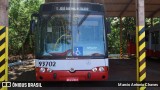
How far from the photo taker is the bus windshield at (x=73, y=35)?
34.9ft

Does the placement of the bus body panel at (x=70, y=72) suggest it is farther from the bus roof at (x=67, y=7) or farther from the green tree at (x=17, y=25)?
the green tree at (x=17, y=25)

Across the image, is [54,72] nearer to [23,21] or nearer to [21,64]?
[21,64]

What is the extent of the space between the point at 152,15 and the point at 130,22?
13.1 m

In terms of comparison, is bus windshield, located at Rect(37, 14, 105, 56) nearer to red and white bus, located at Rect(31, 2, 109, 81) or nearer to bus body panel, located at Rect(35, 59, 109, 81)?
red and white bus, located at Rect(31, 2, 109, 81)

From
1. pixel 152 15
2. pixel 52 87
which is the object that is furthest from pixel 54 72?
pixel 152 15

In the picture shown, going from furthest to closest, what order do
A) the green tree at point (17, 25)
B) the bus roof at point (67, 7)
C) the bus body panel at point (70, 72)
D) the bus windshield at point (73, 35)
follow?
the green tree at point (17, 25) → the bus roof at point (67, 7) → the bus windshield at point (73, 35) → the bus body panel at point (70, 72)

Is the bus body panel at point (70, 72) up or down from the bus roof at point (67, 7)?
down

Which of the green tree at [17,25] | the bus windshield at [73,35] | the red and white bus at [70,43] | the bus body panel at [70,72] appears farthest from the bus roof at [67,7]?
the green tree at [17,25]

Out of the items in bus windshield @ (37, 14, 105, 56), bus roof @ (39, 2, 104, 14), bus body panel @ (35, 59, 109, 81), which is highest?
bus roof @ (39, 2, 104, 14)

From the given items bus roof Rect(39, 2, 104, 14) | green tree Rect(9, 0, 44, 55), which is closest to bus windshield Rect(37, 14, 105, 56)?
bus roof Rect(39, 2, 104, 14)

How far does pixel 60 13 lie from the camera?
1091 centimetres

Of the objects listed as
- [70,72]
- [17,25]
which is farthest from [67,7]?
[17,25]

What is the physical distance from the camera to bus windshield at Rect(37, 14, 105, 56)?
1062cm

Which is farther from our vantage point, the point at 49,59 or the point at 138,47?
the point at 49,59
